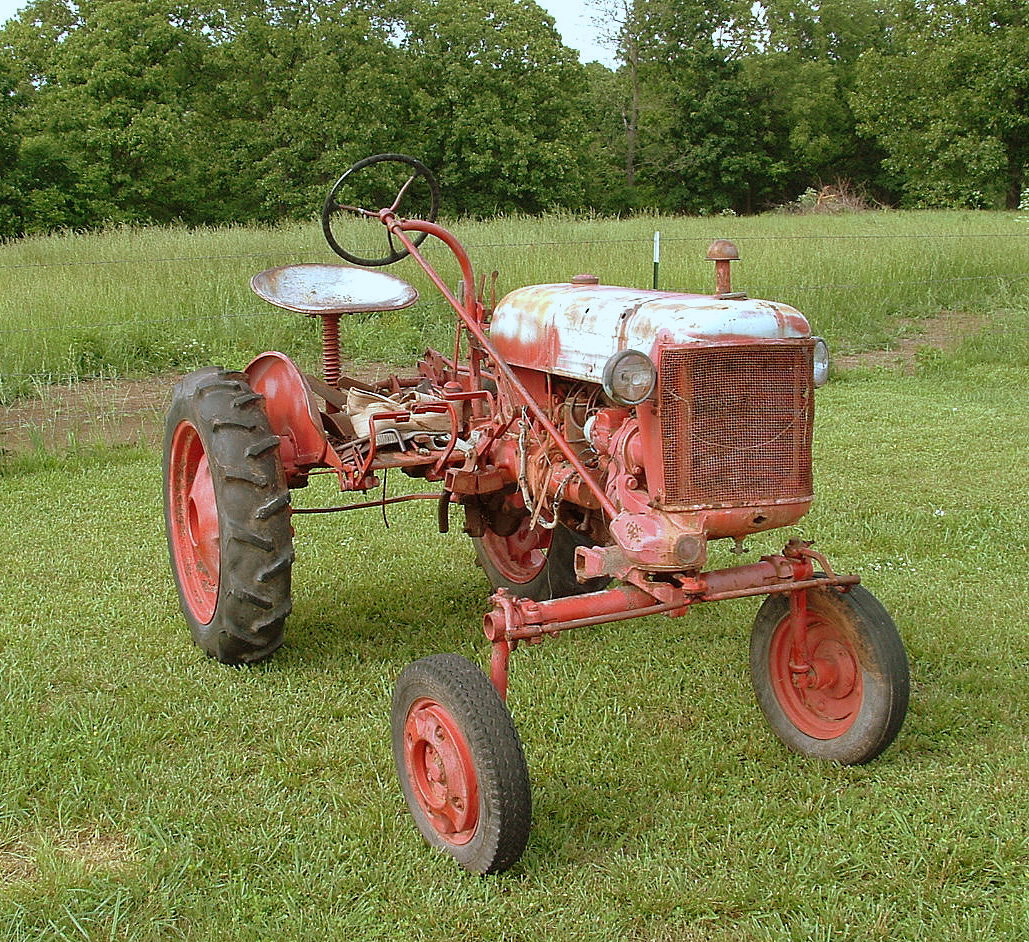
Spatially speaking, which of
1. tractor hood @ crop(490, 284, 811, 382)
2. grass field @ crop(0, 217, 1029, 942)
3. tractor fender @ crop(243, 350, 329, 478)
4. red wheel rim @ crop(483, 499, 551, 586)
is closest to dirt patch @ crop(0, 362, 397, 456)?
grass field @ crop(0, 217, 1029, 942)

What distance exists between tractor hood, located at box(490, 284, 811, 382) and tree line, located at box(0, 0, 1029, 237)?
20952 mm

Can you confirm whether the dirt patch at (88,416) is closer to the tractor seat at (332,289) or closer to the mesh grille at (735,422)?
the tractor seat at (332,289)

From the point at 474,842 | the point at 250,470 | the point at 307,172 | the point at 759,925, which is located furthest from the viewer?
the point at 307,172

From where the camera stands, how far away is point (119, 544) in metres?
5.21

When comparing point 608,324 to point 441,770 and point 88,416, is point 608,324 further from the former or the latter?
point 88,416

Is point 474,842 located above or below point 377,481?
below

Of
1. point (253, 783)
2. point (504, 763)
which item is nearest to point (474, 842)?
point (504, 763)

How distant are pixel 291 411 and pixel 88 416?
4091 mm

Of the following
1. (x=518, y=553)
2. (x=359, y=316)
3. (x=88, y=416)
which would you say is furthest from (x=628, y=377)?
(x=359, y=316)

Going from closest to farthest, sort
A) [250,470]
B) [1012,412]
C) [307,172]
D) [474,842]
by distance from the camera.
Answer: [474,842] → [250,470] → [1012,412] → [307,172]

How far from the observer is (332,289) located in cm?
433

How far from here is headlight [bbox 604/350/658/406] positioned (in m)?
2.65

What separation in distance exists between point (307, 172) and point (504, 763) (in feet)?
86.8

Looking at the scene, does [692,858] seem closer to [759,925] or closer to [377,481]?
[759,925]
